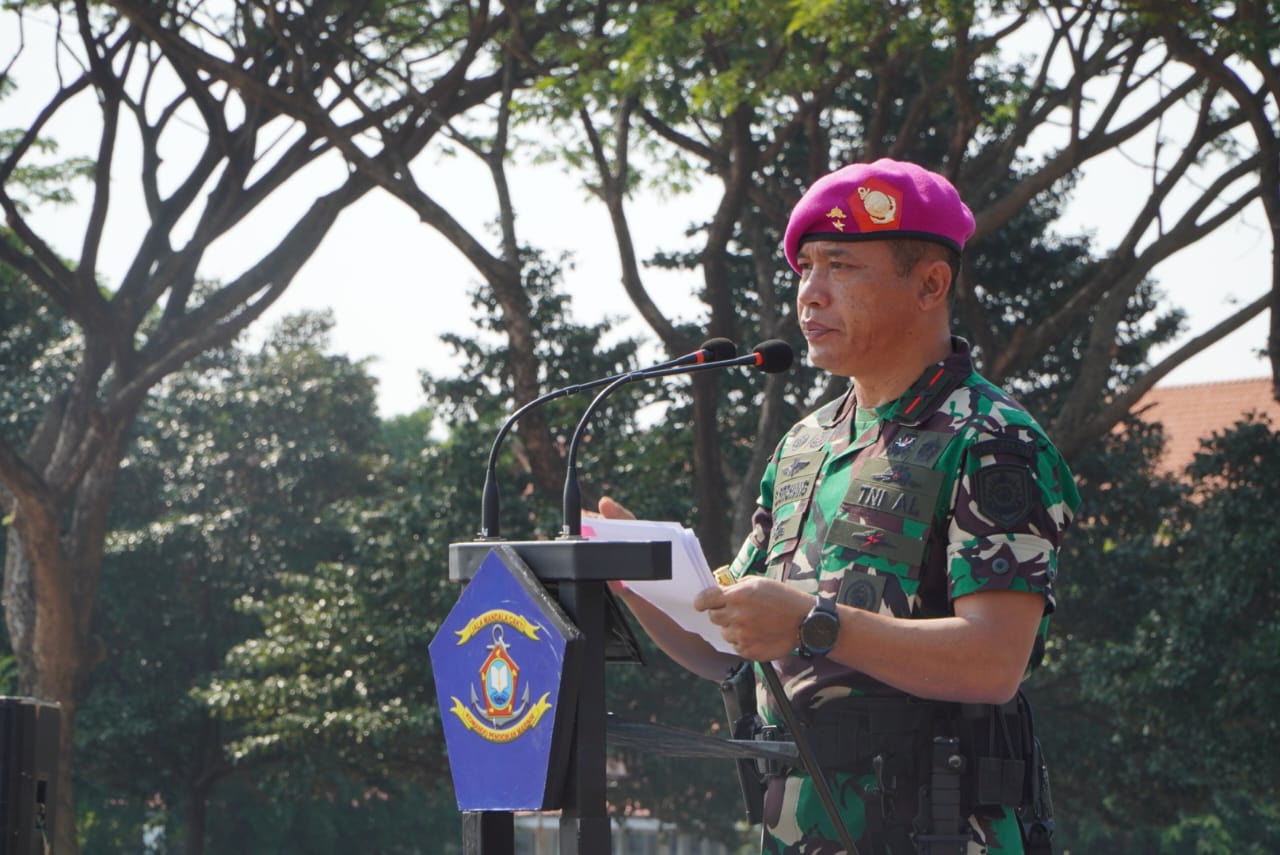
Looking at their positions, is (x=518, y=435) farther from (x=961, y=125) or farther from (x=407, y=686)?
(x=407, y=686)

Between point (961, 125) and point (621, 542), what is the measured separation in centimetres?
1041

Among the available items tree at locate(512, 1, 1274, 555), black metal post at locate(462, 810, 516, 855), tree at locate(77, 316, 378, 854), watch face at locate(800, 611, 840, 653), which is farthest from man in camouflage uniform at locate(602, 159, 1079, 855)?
tree at locate(77, 316, 378, 854)

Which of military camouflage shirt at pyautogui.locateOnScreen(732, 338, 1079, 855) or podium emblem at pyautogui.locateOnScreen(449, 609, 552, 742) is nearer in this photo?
podium emblem at pyautogui.locateOnScreen(449, 609, 552, 742)

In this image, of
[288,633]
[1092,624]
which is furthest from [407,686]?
[1092,624]

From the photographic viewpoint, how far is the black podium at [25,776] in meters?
4.28

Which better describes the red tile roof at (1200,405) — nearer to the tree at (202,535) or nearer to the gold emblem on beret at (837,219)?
the tree at (202,535)

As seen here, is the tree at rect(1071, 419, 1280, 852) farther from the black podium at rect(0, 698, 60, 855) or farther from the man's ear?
the man's ear

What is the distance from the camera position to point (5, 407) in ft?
89.7

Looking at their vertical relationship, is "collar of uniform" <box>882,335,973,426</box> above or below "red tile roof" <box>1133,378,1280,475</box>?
below

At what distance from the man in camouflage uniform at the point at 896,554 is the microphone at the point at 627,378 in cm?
11

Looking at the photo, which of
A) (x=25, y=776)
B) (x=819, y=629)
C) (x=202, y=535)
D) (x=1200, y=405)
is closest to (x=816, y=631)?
(x=819, y=629)

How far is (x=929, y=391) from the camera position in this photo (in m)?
2.76

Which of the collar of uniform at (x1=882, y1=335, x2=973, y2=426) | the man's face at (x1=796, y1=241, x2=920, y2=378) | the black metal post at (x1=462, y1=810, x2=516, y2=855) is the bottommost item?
the black metal post at (x1=462, y1=810, x2=516, y2=855)

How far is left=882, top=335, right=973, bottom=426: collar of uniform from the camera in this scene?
9.00 feet
